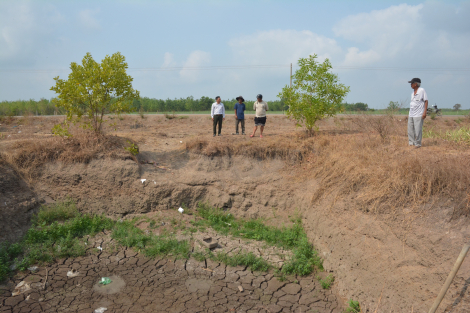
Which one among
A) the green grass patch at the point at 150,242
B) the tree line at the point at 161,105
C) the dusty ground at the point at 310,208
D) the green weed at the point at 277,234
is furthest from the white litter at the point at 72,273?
the tree line at the point at 161,105

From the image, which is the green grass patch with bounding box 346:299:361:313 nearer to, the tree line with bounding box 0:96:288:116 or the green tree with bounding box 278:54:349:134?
the green tree with bounding box 278:54:349:134

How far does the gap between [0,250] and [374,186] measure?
6988mm

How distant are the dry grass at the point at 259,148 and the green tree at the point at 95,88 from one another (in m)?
2.18

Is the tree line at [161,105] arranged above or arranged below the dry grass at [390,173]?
above

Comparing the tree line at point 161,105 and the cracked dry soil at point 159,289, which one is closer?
the cracked dry soil at point 159,289

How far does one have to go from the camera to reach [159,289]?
5277mm

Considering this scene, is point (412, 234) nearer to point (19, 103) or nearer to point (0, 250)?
point (0, 250)

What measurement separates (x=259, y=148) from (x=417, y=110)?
149 inches

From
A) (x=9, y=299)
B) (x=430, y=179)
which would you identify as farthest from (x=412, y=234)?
(x=9, y=299)

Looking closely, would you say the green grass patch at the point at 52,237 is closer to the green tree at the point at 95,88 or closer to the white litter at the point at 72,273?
the white litter at the point at 72,273

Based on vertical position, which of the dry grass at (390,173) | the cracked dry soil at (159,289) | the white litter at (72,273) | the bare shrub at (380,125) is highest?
the bare shrub at (380,125)

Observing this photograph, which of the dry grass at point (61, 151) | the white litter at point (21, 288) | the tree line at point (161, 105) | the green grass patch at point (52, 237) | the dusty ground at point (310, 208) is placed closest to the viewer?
the dusty ground at point (310, 208)

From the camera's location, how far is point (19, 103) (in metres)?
22.9

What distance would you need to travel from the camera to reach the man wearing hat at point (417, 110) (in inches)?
265
